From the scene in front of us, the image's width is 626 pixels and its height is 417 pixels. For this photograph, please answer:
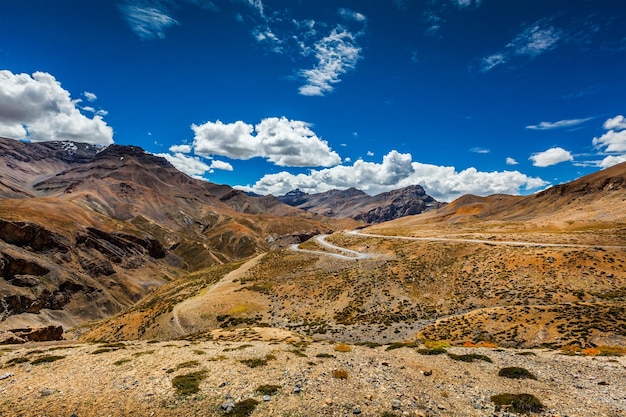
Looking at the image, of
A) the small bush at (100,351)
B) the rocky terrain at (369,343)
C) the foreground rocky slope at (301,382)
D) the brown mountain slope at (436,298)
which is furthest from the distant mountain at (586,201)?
the small bush at (100,351)

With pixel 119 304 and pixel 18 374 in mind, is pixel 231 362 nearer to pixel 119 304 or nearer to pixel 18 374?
pixel 18 374

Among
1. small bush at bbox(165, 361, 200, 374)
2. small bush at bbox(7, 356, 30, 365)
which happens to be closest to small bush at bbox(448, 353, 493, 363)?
small bush at bbox(165, 361, 200, 374)

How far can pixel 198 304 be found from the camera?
5284 cm

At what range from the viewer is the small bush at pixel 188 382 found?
1667cm

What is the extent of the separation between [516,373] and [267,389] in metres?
13.9

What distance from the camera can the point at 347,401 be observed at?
15695 millimetres

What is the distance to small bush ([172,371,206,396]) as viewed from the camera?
16.7m

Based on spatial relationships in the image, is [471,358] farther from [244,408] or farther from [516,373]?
[244,408]

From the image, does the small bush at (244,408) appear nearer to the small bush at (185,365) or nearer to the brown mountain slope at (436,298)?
the small bush at (185,365)

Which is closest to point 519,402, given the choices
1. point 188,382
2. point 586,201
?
point 188,382

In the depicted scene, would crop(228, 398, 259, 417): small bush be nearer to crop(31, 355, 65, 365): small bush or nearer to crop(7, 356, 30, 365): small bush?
crop(31, 355, 65, 365): small bush

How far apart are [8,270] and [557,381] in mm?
173339

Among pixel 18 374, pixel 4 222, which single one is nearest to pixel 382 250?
pixel 18 374

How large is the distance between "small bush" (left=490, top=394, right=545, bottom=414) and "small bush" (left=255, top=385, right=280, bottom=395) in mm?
10366
